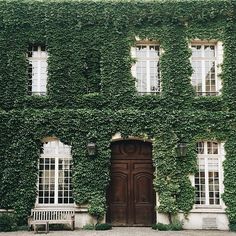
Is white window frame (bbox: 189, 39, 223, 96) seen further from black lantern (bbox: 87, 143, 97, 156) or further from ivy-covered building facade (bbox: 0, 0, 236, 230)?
black lantern (bbox: 87, 143, 97, 156)

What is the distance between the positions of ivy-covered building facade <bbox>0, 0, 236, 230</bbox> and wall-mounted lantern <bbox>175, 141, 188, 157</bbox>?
16 cm

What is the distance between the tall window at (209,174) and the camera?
14164mm

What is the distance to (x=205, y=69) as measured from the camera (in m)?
15.0

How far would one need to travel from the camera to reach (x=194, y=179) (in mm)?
14242

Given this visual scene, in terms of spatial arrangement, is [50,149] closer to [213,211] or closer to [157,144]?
[157,144]

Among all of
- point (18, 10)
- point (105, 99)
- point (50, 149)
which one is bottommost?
point (50, 149)

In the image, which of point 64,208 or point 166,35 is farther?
point 166,35

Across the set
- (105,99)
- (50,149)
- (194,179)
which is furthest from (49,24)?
(194,179)

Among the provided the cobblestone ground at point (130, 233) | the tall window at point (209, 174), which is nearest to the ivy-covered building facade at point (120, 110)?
the tall window at point (209, 174)

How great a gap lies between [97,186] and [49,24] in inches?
246

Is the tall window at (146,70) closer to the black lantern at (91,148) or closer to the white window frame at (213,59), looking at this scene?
the white window frame at (213,59)

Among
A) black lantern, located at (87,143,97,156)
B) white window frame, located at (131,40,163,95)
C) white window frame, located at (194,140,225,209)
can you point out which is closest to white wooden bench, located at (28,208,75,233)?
black lantern, located at (87,143,97,156)

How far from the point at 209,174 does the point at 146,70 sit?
446 cm

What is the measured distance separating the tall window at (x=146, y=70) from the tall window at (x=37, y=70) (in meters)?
3.38
